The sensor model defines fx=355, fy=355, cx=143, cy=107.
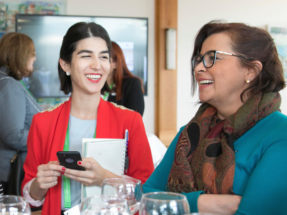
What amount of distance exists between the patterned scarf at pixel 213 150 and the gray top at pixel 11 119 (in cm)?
151

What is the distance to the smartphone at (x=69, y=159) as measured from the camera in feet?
4.89

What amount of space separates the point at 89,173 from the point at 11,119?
136cm

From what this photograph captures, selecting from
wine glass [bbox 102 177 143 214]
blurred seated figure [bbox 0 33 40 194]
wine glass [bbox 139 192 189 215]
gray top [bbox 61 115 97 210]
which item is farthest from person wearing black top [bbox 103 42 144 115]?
wine glass [bbox 139 192 189 215]

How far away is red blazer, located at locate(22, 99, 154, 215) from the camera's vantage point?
1.83m

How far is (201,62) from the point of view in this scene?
165 centimetres

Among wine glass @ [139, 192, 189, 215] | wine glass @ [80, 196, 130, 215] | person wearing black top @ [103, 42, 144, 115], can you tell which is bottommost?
wine glass @ [80, 196, 130, 215]

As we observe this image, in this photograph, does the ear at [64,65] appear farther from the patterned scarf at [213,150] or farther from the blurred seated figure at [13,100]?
the blurred seated figure at [13,100]

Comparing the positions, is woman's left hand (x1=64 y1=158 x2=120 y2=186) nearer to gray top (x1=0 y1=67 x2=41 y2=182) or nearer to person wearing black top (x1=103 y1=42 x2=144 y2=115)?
Result: gray top (x1=0 y1=67 x2=41 y2=182)

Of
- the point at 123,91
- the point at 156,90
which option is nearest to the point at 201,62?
the point at 123,91

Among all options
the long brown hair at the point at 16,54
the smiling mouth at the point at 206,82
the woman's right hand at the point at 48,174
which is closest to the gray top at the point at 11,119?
the long brown hair at the point at 16,54

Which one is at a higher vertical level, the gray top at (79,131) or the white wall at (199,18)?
the white wall at (199,18)

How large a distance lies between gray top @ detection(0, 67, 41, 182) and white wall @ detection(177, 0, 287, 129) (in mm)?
3143

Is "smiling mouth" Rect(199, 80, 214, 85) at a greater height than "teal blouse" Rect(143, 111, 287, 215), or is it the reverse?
"smiling mouth" Rect(199, 80, 214, 85)

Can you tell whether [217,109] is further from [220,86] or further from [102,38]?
[102,38]
